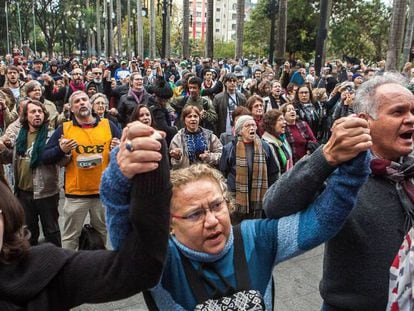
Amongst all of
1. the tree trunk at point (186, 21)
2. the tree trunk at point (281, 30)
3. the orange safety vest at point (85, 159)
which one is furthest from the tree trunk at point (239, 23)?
the orange safety vest at point (85, 159)

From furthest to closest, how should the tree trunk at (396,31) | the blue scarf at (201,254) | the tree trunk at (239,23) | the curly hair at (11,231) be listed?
1. the tree trunk at (239,23)
2. the tree trunk at (396,31)
3. the blue scarf at (201,254)
4. the curly hair at (11,231)

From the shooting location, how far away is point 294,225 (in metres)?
1.67

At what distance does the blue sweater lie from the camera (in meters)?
1.54

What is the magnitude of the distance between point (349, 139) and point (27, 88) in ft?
19.9

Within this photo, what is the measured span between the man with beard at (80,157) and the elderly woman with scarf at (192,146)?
3.14ft

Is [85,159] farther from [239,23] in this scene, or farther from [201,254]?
[239,23]

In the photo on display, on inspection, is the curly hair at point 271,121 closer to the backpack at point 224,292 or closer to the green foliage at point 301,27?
the backpack at point 224,292

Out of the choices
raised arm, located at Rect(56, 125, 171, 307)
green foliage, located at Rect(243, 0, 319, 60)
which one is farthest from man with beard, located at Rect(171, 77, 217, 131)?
green foliage, located at Rect(243, 0, 319, 60)

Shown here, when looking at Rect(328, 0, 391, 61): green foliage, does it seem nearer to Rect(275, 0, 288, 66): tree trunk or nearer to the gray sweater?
Rect(275, 0, 288, 66): tree trunk

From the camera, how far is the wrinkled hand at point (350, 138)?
1423 millimetres

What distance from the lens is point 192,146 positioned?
5.22 metres

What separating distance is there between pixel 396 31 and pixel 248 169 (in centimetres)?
1339

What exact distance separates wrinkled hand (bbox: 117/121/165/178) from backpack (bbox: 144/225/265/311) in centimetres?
66

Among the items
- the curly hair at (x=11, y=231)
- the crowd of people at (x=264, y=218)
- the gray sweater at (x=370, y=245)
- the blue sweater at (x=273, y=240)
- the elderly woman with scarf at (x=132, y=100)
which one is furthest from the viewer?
the elderly woman with scarf at (x=132, y=100)
